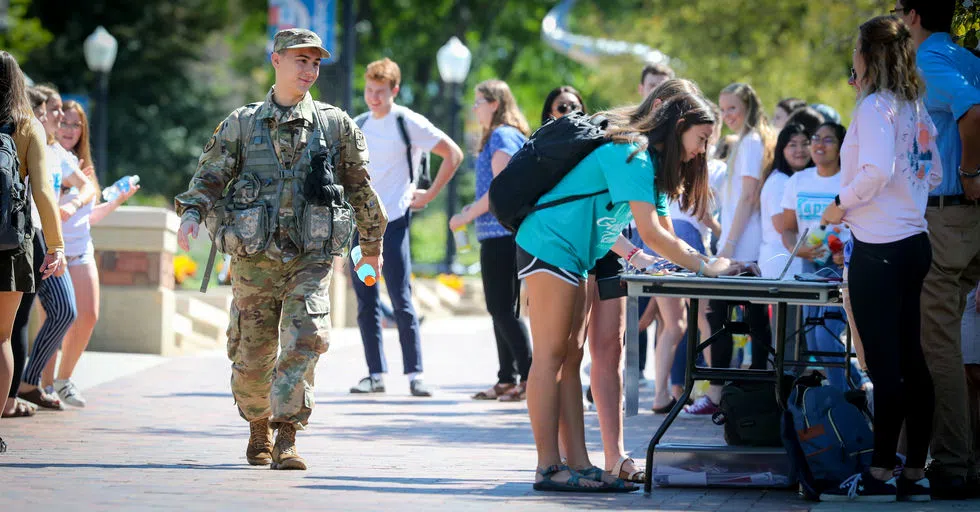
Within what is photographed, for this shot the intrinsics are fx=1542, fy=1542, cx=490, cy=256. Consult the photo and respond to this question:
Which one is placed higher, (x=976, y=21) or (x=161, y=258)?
(x=976, y=21)

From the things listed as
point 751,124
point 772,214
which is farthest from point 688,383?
point 751,124

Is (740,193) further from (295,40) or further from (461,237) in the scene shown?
(295,40)

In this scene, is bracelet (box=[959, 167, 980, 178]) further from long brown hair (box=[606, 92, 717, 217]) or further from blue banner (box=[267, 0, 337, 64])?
blue banner (box=[267, 0, 337, 64])

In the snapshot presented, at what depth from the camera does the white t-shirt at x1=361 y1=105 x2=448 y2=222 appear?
10711 mm

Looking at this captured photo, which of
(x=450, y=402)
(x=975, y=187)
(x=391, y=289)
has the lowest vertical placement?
(x=450, y=402)

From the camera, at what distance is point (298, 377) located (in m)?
6.95

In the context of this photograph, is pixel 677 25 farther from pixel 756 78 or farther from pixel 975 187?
pixel 975 187

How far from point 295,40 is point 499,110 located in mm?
3547

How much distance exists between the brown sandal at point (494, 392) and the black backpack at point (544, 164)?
4.46 m

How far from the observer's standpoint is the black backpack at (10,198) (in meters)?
7.20

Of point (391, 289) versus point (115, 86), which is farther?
point (115, 86)

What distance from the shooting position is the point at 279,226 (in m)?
6.93

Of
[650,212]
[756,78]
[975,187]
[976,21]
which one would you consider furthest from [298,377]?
[756,78]

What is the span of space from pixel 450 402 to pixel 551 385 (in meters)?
4.31
